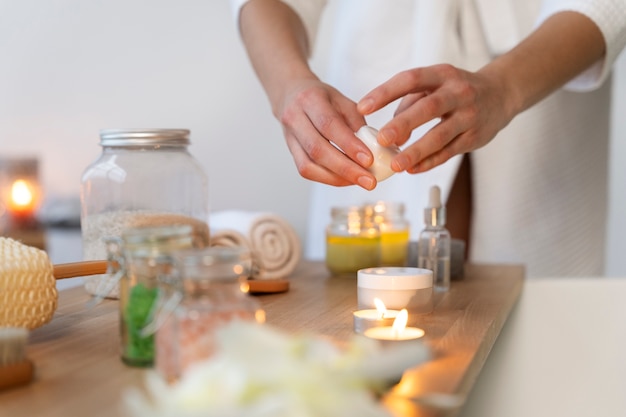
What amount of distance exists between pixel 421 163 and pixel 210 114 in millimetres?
1146

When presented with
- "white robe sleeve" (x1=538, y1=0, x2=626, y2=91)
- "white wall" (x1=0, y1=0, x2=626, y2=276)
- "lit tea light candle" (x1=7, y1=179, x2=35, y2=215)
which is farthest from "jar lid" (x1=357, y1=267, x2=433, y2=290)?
"lit tea light candle" (x1=7, y1=179, x2=35, y2=215)

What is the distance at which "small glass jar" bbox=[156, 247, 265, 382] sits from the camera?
1.86 ft

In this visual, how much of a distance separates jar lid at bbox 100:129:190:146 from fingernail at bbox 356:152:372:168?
0.77 feet

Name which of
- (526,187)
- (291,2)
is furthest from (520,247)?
(291,2)

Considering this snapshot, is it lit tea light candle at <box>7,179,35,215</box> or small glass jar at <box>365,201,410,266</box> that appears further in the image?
lit tea light candle at <box>7,179,35,215</box>

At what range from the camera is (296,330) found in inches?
32.6

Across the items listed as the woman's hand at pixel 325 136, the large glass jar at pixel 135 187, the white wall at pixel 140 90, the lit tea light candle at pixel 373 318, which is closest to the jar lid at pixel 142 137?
the large glass jar at pixel 135 187

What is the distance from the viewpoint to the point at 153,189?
1.06 metres

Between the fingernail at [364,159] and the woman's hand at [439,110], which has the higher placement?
the woman's hand at [439,110]

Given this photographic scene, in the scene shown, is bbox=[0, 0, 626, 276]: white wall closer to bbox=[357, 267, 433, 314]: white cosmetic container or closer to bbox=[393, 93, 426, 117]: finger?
bbox=[393, 93, 426, 117]: finger

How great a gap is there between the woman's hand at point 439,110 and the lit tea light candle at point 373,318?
21 cm

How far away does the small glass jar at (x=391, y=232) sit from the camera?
1.28 metres

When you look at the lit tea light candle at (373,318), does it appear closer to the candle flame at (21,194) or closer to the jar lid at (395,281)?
the jar lid at (395,281)

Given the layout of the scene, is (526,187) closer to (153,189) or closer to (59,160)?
(153,189)
